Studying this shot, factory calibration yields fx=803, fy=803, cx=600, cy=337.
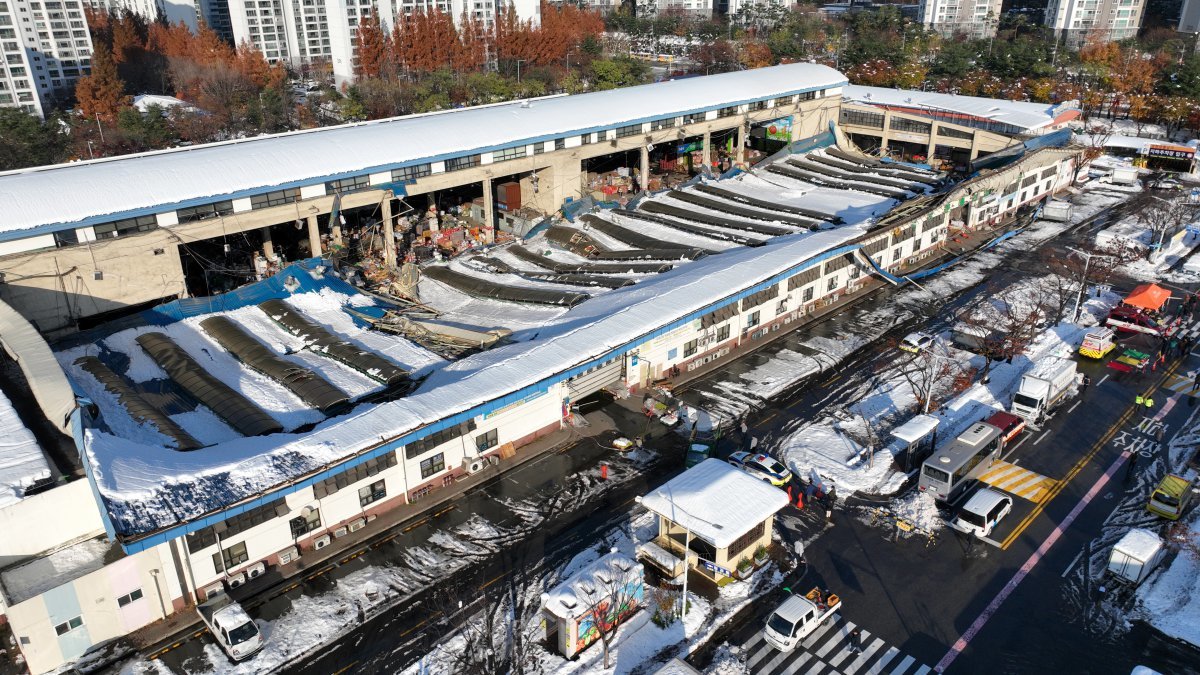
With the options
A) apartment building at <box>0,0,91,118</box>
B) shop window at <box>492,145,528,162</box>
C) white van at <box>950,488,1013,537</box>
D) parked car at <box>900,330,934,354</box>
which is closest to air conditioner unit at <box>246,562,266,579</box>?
white van at <box>950,488,1013,537</box>

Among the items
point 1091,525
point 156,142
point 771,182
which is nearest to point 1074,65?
point 771,182

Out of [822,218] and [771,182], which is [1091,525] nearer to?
[822,218]

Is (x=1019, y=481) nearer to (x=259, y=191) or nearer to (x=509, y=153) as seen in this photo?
(x=509, y=153)

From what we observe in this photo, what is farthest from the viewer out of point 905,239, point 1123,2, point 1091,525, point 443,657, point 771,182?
point 1123,2

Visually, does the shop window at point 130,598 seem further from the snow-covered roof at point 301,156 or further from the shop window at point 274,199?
the shop window at point 274,199

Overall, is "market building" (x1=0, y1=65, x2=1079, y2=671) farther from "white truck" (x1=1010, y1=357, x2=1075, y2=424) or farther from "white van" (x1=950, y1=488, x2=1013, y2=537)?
"white truck" (x1=1010, y1=357, x2=1075, y2=424)

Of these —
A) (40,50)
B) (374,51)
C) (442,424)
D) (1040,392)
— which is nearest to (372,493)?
(442,424)
